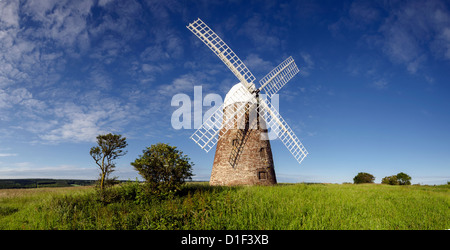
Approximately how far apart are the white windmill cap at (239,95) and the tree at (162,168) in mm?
7169

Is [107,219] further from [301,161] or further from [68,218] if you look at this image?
[301,161]

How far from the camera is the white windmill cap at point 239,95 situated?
16973mm

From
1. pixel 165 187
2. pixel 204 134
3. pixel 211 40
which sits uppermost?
pixel 211 40

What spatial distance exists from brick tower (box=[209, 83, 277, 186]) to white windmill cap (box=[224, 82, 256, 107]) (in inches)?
3.6

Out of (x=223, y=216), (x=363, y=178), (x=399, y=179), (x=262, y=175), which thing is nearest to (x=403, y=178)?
(x=399, y=179)

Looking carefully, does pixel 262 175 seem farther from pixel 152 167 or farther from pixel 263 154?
pixel 152 167

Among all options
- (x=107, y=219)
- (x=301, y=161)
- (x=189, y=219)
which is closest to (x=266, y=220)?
(x=189, y=219)

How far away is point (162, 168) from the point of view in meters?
11.5

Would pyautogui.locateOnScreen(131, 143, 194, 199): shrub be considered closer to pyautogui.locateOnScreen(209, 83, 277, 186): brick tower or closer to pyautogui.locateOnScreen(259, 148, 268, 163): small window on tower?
pyautogui.locateOnScreen(209, 83, 277, 186): brick tower

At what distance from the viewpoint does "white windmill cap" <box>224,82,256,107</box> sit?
17.0 m

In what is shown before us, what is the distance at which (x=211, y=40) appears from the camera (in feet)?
59.0

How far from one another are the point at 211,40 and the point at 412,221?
16748mm

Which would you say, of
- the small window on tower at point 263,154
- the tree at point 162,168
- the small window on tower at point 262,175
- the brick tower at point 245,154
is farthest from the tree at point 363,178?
the tree at point 162,168

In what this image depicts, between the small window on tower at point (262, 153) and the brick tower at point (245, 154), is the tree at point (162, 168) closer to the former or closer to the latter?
the brick tower at point (245, 154)
